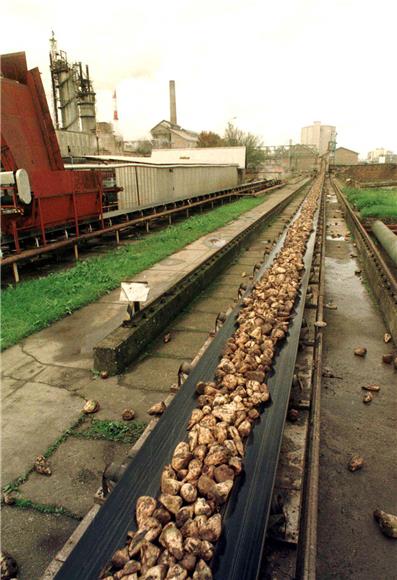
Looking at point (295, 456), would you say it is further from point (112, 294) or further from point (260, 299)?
point (112, 294)

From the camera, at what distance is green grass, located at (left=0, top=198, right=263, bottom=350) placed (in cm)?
525

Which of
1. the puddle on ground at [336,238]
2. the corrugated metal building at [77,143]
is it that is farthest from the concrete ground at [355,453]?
the corrugated metal building at [77,143]

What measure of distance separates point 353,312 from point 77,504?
493 centimetres

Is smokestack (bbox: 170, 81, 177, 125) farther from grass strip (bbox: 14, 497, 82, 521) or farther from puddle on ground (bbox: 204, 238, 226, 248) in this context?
grass strip (bbox: 14, 497, 82, 521)

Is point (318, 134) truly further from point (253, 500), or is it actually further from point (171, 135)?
point (253, 500)

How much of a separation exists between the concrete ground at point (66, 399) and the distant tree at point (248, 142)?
5077 centimetres

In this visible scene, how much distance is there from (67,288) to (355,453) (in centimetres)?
508

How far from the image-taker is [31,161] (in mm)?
7672

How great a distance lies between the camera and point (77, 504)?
2.48m

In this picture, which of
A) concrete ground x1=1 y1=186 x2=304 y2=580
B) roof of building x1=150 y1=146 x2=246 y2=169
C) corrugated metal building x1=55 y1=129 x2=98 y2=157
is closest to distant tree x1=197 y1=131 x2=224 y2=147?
roof of building x1=150 y1=146 x2=246 y2=169

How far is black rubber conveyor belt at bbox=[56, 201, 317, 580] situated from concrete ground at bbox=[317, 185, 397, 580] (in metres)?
0.71

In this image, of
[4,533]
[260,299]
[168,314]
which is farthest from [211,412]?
[168,314]

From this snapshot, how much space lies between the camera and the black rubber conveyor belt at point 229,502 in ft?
5.20

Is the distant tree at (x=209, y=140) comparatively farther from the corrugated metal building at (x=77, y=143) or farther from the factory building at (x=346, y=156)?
the factory building at (x=346, y=156)
